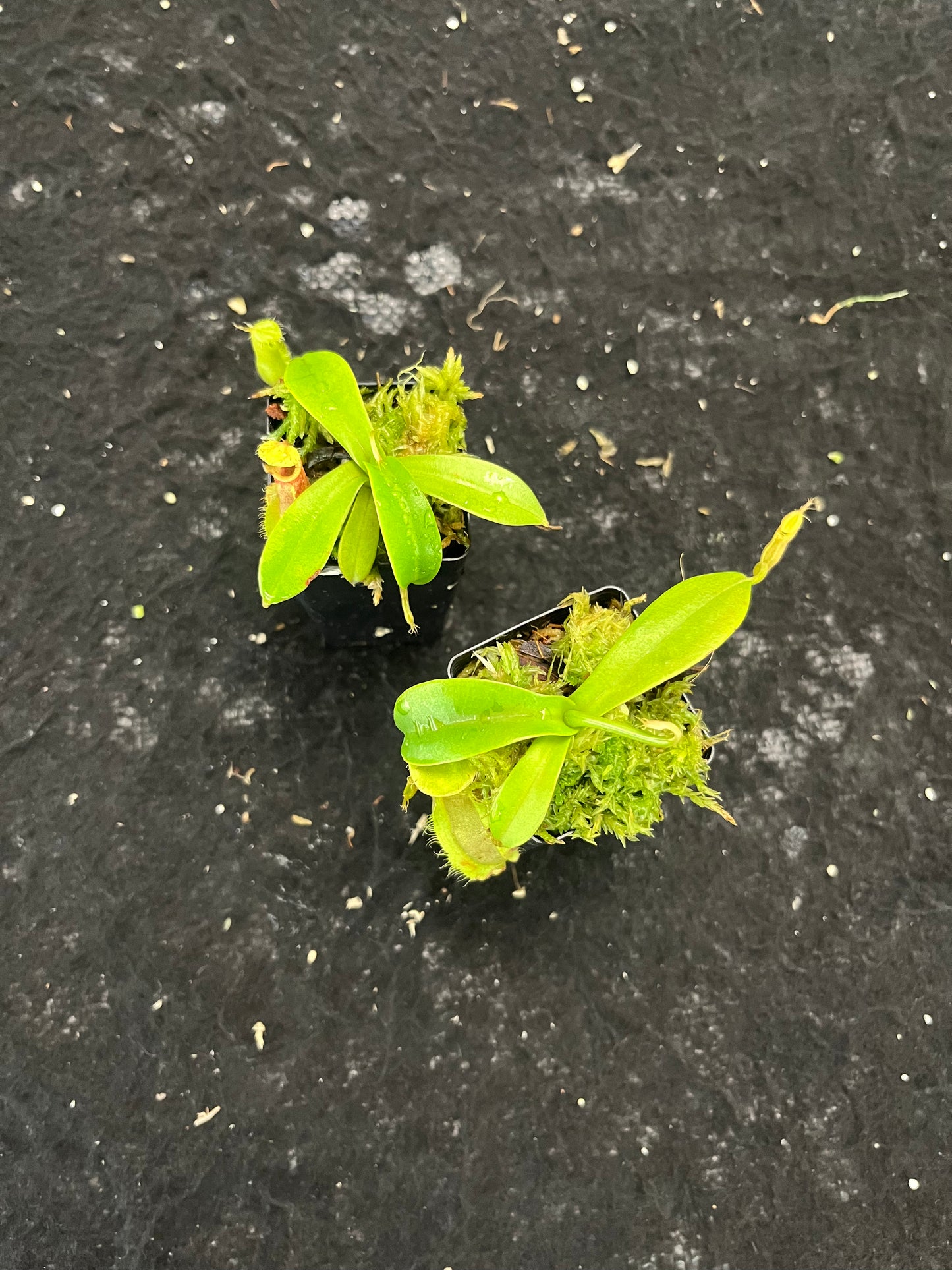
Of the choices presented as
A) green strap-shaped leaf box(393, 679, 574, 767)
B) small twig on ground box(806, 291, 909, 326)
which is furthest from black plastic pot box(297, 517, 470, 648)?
small twig on ground box(806, 291, 909, 326)

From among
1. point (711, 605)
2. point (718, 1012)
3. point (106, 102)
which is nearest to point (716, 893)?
point (718, 1012)

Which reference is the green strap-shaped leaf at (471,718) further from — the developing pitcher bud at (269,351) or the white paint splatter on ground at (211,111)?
the white paint splatter on ground at (211,111)

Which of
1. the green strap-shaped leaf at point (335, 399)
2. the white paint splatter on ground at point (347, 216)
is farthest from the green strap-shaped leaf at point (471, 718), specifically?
the white paint splatter on ground at point (347, 216)

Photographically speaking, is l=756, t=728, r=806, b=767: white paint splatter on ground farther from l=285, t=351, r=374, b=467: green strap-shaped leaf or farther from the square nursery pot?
l=285, t=351, r=374, b=467: green strap-shaped leaf

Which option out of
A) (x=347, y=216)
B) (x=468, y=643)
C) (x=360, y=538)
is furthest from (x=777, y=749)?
(x=347, y=216)

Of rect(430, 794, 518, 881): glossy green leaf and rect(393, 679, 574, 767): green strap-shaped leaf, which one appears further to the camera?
rect(430, 794, 518, 881): glossy green leaf

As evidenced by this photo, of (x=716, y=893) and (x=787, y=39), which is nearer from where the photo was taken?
(x=716, y=893)

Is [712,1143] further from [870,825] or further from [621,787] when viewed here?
[621,787]
